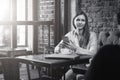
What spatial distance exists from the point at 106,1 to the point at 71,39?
1.12 m

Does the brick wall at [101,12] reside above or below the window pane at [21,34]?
above

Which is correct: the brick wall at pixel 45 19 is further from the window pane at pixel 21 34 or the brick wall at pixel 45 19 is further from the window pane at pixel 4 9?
the window pane at pixel 4 9

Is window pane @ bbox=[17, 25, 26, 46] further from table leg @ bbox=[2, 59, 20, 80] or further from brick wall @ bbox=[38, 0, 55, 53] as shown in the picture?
table leg @ bbox=[2, 59, 20, 80]

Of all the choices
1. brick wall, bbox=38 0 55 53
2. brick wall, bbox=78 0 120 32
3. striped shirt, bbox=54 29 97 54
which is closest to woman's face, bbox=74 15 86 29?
striped shirt, bbox=54 29 97 54

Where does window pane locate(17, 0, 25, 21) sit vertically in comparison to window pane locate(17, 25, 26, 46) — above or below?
above

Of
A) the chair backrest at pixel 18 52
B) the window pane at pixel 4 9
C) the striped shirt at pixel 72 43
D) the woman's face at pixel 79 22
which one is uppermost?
the window pane at pixel 4 9

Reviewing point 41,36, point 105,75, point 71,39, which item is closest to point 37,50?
point 41,36

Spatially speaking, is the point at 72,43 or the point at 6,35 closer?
the point at 72,43

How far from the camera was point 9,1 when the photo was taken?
585cm

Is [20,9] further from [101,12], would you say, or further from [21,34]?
[101,12]

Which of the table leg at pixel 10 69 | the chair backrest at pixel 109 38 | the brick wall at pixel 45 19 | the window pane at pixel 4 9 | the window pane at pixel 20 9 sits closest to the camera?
the table leg at pixel 10 69

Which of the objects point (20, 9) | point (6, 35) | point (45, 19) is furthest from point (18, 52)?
point (20, 9)

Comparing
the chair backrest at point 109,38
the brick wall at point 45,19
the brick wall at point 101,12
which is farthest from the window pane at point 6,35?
the chair backrest at point 109,38

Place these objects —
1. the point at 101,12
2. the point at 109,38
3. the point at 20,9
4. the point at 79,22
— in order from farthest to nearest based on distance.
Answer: the point at 20,9
the point at 101,12
the point at 109,38
the point at 79,22
